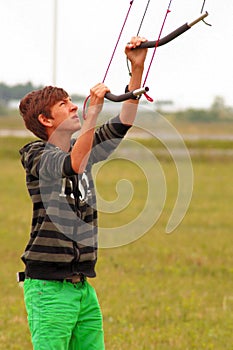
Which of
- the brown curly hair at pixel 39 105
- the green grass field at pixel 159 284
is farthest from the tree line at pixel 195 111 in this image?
the brown curly hair at pixel 39 105

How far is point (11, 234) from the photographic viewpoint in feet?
39.8

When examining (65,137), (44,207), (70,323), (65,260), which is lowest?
(70,323)

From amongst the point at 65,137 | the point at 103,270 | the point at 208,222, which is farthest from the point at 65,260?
the point at 208,222

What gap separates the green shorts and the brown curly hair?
29.1 inches

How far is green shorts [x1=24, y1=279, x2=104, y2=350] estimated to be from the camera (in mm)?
3932

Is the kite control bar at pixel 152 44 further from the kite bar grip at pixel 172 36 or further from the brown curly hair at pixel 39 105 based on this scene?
the brown curly hair at pixel 39 105

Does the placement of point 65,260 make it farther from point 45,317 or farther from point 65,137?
point 65,137

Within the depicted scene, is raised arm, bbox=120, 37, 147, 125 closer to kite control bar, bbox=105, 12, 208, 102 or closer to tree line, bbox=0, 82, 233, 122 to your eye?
kite control bar, bbox=105, 12, 208, 102

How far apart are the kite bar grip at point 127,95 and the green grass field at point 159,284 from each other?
2811mm

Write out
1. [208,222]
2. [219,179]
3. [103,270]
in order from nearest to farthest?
[103,270] → [208,222] → [219,179]

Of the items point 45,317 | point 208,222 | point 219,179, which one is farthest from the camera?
point 219,179

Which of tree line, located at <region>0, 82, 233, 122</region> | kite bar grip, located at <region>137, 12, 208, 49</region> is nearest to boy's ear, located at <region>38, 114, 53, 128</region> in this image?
kite bar grip, located at <region>137, 12, 208, 49</region>

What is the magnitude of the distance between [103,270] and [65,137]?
5476 millimetres

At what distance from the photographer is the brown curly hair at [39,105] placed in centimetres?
404
